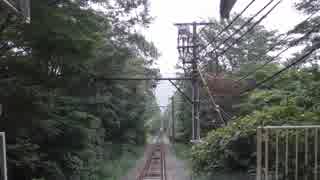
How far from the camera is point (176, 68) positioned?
1606 inches

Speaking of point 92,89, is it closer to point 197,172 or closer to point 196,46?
point 196,46

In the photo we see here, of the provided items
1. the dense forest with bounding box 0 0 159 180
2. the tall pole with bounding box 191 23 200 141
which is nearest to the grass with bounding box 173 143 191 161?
the tall pole with bounding box 191 23 200 141

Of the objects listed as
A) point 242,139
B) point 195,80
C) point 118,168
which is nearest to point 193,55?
point 195,80

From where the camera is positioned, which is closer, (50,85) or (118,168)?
(50,85)

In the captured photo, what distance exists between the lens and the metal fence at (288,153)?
22.5 ft

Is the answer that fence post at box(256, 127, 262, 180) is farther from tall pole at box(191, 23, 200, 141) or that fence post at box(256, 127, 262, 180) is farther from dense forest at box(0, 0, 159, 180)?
tall pole at box(191, 23, 200, 141)

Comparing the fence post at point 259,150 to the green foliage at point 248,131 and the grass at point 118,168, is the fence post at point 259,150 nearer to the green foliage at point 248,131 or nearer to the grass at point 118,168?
the green foliage at point 248,131

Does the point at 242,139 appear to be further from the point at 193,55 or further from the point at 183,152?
the point at 183,152

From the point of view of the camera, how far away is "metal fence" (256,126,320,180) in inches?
270

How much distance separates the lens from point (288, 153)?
23.2 ft

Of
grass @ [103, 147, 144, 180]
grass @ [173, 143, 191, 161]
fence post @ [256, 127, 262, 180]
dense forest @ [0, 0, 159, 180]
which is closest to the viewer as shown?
fence post @ [256, 127, 262, 180]

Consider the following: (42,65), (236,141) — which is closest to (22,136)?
(42,65)

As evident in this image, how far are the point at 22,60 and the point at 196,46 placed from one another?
36.2ft

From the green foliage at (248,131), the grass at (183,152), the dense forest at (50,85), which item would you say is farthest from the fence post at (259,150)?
the grass at (183,152)
